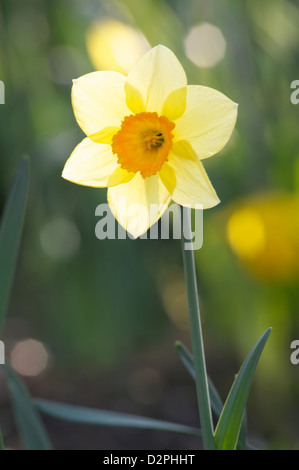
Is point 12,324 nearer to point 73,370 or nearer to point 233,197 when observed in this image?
point 73,370

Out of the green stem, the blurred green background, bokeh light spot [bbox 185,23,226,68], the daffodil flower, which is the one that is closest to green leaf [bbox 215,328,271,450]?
the green stem

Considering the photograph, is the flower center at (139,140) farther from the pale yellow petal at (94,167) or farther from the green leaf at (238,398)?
the green leaf at (238,398)

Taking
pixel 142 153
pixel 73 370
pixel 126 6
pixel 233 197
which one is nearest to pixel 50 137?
pixel 126 6

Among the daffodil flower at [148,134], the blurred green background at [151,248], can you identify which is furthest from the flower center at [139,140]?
the blurred green background at [151,248]

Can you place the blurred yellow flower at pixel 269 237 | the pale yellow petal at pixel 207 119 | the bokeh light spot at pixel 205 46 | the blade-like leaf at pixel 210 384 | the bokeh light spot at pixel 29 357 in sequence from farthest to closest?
the bokeh light spot at pixel 29 357, the bokeh light spot at pixel 205 46, the blurred yellow flower at pixel 269 237, the blade-like leaf at pixel 210 384, the pale yellow petal at pixel 207 119

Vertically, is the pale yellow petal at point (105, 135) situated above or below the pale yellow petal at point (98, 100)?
below
